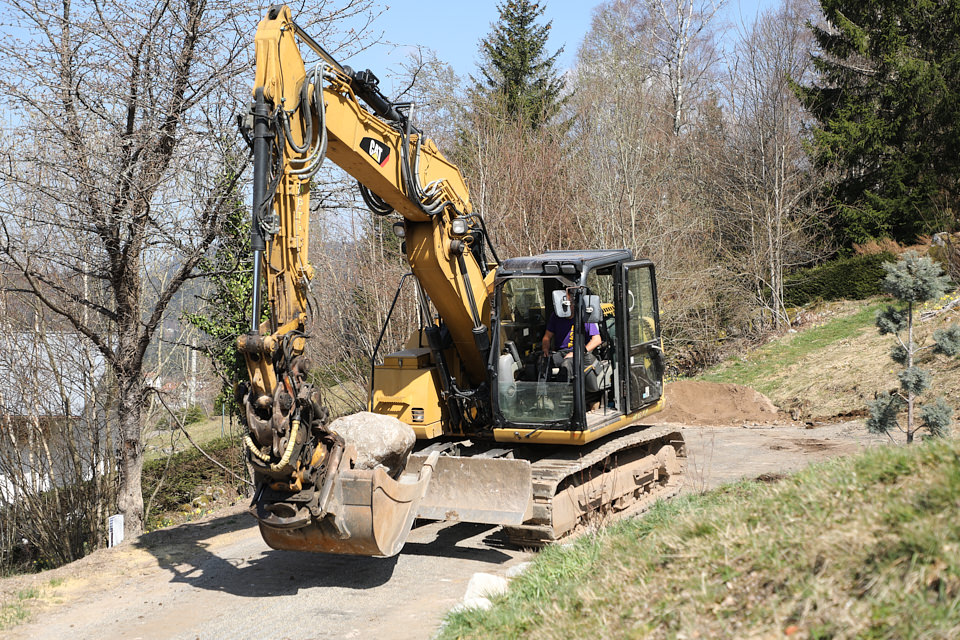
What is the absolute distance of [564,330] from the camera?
8234 mm

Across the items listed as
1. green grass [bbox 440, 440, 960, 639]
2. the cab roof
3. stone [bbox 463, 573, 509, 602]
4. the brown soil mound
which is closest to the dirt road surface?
stone [bbox 463, 573, 509, 602]

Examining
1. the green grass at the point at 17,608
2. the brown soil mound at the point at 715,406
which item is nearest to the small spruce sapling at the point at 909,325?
the brown soil mound at the point at 715,406

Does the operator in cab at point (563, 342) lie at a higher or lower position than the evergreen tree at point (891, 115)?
lower

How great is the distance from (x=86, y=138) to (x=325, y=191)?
3194mm

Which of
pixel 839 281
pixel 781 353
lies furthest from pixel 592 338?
pixel 839 281

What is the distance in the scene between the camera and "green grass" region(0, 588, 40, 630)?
266 inches

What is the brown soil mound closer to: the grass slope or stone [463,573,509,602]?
the grass slope

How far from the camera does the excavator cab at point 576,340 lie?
791 centimetres

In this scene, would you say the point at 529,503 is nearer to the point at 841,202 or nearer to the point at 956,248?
the point at 956,248

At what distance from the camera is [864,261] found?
2492 cm

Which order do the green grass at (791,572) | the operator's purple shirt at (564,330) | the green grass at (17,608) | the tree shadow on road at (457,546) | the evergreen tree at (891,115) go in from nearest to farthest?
the green grass at (791,572) < the green grass at (17,608) < the tree shadow on road at (457,546) < the operator's purple shirt at (564,330) < the evergreen tree at (891,115)

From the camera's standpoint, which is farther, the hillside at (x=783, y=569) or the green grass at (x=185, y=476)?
the green grass at (x=185, y=476)

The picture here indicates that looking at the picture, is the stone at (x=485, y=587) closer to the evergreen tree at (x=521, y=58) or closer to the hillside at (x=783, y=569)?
the hillside at (x=783, y=569)

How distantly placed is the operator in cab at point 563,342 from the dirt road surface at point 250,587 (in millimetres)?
1812
